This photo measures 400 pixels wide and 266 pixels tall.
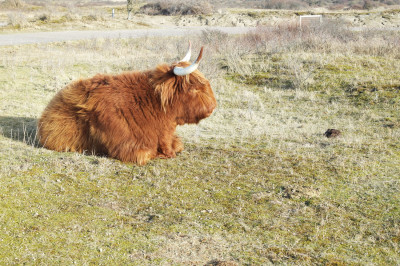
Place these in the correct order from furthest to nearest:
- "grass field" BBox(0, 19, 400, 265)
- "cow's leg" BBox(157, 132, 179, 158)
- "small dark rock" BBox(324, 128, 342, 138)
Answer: "small dark rock" BBox(324, 128, 342, 138), "cow's leg" BBox(157, 132, 179, 158), "grass field" BBox(0, 19, 400, 265)

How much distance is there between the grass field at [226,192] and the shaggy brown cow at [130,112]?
0.25 meters

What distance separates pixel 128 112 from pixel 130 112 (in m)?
0.03

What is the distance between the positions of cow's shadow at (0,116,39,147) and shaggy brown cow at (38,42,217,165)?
24.3 inches

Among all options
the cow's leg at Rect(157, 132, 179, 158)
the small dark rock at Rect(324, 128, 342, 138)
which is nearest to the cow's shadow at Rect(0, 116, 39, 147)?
the cow's leg at Rect(157, 132, 179, 158)

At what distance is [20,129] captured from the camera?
809 centimetres

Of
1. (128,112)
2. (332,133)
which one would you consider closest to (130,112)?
(128,112)

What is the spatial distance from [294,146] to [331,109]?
3581mm

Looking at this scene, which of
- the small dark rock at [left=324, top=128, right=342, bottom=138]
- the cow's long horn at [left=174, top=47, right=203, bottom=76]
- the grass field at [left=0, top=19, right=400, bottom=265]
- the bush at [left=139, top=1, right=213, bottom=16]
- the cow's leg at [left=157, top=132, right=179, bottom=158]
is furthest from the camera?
the bush at [left=139, top=1, right=213, bottom=16]

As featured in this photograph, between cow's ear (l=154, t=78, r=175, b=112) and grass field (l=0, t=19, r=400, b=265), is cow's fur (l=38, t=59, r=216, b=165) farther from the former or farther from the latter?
grass field (l=0, t=19, r=400, b=265)

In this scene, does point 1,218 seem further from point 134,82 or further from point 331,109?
point 331,109

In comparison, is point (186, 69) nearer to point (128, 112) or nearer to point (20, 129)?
point (128, 112)

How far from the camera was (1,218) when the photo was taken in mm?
4457

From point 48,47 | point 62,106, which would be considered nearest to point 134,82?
point 62,106

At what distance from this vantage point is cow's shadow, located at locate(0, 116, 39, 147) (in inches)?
284
